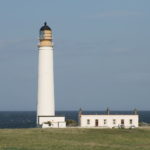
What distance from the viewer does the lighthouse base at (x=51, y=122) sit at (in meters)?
77.9

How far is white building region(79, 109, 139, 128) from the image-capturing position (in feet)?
266

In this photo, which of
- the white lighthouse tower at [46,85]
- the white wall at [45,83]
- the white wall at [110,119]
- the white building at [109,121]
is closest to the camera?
the white lighthouse tower at [46,85]

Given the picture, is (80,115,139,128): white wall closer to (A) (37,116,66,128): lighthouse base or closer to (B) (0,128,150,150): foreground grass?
(A) (37,116,66,128): lighthouse base

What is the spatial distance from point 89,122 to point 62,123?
3894 millimetres

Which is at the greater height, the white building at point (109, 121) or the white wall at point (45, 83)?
the white wall at point (45, 83)

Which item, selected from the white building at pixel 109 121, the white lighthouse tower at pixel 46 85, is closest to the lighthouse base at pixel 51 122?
the white lighthouse tower at pixel 46 85

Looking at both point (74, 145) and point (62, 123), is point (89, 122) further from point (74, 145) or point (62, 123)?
point (74, 145)

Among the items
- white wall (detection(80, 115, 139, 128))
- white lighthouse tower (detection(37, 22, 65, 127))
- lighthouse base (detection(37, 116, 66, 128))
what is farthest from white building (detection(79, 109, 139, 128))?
white lighthouse tower (detection(37, 22, 65, 127))

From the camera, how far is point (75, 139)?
212 ft

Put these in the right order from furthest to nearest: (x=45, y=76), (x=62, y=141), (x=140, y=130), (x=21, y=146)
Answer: (x=45, y=76), (x=140, y=130), (x=62, y=141), (x=21, y=146)

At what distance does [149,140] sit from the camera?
6719 centimetres

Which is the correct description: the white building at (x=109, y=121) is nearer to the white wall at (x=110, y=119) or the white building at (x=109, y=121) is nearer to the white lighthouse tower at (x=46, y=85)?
the white wall at (x=110, y=119)

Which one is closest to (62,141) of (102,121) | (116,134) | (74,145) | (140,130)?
(74,145)

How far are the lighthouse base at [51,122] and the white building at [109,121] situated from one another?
2.98m
